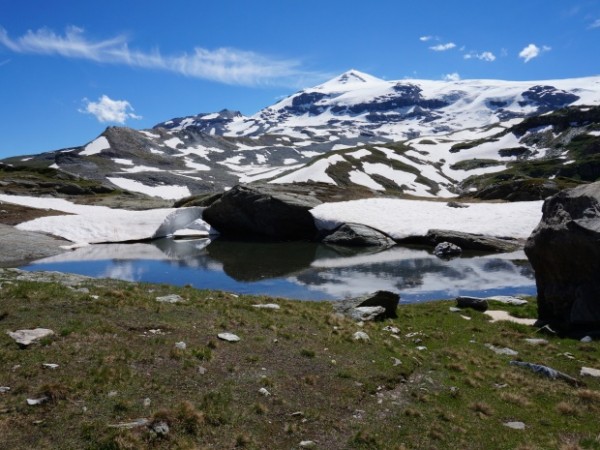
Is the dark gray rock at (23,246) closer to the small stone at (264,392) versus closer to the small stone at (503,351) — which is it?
the small stone at (264,392)

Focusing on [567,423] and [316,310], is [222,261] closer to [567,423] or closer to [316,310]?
[316,310]

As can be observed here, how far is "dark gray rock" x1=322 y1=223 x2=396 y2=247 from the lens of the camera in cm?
6012

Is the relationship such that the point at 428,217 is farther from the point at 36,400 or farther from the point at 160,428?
the point at 36,400

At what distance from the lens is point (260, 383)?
555 inches

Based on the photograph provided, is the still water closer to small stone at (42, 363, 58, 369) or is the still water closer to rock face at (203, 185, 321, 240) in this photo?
rock face at (203, 185, 321, 240)

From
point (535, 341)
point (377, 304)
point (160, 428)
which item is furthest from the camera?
point (377, 304)

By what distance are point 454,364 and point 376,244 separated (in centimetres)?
4259

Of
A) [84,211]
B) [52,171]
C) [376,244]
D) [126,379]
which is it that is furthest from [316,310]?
[52,171]

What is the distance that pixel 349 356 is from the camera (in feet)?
57.0

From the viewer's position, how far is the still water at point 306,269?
119 feet

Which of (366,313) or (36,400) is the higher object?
(36,400)

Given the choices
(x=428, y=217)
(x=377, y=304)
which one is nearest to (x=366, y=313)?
(x=377, y=304)

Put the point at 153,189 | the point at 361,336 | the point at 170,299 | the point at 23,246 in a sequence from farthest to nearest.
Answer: the point at 153,189 → the point at 23,246 → the point at 170,299 → the point at 361,336

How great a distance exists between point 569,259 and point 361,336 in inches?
455
